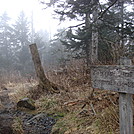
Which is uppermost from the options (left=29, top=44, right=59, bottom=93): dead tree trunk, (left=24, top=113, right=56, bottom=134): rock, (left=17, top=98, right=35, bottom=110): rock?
(left=29, top=44, right=59, bottom=93): dead tree trunk

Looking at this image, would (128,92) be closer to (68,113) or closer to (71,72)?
(68,113)

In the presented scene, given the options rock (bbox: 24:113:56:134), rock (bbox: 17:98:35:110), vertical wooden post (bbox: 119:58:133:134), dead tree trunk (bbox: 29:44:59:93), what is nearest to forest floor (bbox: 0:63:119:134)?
rock (bbox: 24:113:56:134)

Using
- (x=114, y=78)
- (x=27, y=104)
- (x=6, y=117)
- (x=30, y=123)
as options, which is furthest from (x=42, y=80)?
(x=114, y=78)

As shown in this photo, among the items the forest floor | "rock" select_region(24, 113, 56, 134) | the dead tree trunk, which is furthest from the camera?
the dead tree trunk

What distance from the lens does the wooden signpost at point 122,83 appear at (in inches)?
72.9

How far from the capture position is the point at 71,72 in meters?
6.76

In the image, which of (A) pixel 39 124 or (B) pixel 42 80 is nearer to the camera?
(A) pixel 39 124

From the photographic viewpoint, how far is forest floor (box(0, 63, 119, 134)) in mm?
2889

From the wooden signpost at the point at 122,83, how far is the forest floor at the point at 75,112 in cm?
68

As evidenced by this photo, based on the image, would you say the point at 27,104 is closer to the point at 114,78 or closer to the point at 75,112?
the point at 75,112

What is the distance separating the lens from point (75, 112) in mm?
3986

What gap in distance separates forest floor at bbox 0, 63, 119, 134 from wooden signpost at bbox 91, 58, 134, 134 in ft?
→ 2.23

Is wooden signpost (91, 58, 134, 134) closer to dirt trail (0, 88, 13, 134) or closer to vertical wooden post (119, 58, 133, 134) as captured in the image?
vertical wooden post (119, 58, 133, 134)

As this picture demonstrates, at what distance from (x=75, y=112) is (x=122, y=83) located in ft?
7.73
